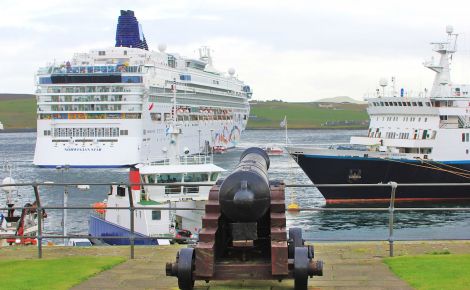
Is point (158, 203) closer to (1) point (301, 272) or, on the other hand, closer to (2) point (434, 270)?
(2) point (434, 270)

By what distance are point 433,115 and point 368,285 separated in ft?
118

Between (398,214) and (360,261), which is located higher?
(360,261)

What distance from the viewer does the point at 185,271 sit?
7.31 metres

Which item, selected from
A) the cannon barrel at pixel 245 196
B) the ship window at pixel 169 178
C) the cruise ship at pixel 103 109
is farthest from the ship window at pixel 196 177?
the cruise ship at pixel 103 109

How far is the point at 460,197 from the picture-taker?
41656 mm

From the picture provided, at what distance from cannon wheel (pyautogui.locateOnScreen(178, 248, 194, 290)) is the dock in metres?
0.17

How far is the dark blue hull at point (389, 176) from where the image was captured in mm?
40562

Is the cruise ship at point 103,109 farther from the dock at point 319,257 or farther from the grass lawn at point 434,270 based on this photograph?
the grass lawn at point 434,270

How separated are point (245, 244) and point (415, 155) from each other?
115 feet

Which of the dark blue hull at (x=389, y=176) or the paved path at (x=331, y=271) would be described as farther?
the dark blue hull at (x=389, y=176)

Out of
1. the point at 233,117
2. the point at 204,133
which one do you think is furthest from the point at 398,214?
the point at 233,117

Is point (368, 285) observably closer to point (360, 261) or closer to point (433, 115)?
point (360, 261)

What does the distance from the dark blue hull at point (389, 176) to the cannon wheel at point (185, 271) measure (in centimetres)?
3301

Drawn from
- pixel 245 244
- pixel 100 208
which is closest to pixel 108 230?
pixel 100 208
